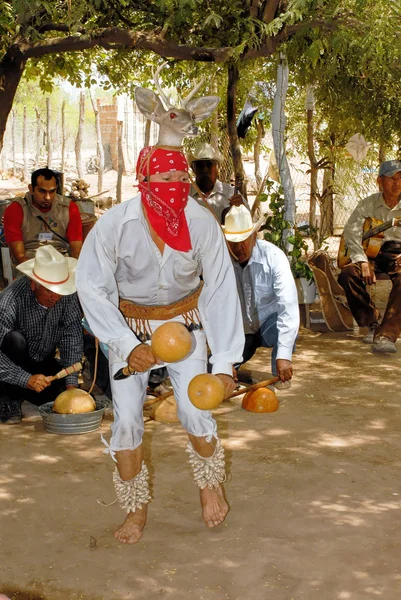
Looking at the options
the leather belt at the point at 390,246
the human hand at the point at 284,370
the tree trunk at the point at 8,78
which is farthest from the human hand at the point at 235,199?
the tree trunk at the point at 8,78

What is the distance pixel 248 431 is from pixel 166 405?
64 centimetres

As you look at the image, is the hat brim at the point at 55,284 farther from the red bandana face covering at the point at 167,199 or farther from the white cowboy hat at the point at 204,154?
the white cowboy hat at the point at 204,154

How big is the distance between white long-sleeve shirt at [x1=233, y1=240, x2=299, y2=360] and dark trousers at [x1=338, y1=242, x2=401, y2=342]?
195 cm

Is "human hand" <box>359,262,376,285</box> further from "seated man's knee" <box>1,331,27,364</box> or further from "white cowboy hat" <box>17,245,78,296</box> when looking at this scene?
"seated man's knee" <box>1,331,27,364</box>

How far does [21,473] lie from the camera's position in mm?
4715

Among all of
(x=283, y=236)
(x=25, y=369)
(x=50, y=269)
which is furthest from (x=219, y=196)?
(x=25, y=369)

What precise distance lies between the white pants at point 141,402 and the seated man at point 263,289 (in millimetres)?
1370

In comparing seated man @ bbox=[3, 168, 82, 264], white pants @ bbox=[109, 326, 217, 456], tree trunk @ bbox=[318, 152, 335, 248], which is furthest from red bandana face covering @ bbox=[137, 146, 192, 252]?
tree trunk @ bbox=[318, 152, 335, 248]

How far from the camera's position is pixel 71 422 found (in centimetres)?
531

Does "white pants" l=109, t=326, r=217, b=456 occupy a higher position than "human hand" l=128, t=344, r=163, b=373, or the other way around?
"human hand" l=128, t=344, r=163, b=373

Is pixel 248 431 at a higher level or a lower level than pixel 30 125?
lower

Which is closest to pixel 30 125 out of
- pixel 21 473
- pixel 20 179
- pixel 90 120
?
pixel 90 120

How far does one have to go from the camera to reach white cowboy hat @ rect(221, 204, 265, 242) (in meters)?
5.63

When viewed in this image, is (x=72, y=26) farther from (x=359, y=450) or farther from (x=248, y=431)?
(x=359, y=450)
